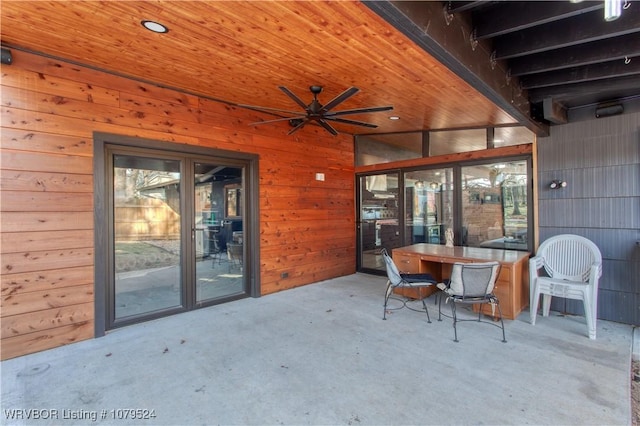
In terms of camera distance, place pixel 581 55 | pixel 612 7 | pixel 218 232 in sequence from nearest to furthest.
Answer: pixel 612 7 → pixel 581 55 → pixel 218 232

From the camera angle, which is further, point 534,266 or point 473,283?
point 534,266

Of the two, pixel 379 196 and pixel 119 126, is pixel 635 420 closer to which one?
pixel 379 196

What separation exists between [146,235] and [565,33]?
4482 millimetres

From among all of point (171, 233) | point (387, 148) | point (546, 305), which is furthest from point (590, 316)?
point (171, 233)

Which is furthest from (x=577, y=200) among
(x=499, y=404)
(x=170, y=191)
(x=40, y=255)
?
(x=40, y=255)

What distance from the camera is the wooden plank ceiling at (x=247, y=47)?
2273 mm

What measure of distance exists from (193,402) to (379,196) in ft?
15.5

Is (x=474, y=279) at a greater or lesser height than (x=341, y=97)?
lesser

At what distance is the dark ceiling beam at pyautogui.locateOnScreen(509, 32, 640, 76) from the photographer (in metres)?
2.49

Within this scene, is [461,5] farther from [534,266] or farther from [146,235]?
[146,235]

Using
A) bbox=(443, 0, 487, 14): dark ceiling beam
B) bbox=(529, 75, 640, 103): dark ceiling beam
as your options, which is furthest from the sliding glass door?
bbox=(529, 75, 640, 103): dark ceiling beam

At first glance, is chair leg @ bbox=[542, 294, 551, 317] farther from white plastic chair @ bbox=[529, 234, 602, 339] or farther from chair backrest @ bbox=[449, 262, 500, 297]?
chair backrest @ bbox=[449, 262, 500, 297]

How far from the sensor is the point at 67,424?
1.98m

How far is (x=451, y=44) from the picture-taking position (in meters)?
2.07
